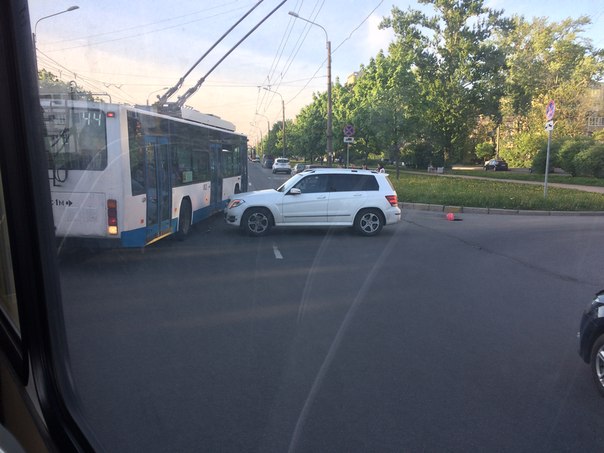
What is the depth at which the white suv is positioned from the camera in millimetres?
12172

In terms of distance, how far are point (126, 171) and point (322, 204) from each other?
5.14 meters

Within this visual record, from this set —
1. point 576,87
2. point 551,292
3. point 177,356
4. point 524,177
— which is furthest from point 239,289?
point 576,87

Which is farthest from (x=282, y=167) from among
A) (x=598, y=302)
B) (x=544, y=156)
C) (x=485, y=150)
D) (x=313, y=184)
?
(x=598, y=302)

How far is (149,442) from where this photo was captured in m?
3.34

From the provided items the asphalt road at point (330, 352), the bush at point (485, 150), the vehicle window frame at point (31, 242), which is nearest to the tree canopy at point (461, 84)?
the asphalt road at point (330, 352)

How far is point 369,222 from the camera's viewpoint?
12570 mm

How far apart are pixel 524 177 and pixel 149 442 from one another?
1481 inches

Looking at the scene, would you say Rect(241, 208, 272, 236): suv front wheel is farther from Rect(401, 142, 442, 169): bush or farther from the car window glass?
Rect(401, 142, 442, 169): bush

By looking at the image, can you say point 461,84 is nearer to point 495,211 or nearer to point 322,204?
point 495,211

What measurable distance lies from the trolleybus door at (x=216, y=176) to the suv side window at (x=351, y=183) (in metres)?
3.61

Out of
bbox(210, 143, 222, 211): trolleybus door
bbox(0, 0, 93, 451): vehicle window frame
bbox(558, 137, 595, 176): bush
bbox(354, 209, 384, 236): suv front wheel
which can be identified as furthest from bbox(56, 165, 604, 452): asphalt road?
bbox(558, 137, 595, 176): bush

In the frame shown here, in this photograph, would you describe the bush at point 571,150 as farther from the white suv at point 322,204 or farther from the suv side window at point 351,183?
the white suv at point 322,204

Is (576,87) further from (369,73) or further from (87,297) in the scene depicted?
(87,297)

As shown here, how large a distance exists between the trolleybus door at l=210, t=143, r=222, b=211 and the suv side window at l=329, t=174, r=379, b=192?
361 cm
